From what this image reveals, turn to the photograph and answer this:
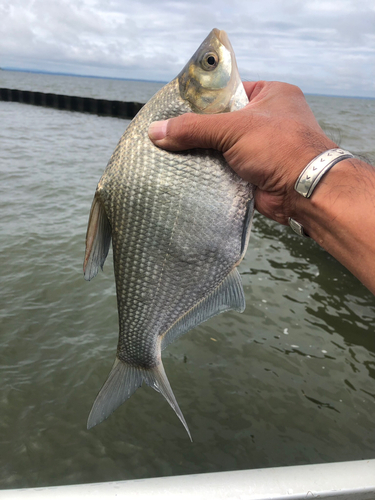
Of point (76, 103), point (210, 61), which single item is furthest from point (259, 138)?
point (76, 103)

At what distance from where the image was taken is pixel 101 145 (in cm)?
1750

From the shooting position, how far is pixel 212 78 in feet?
5.91

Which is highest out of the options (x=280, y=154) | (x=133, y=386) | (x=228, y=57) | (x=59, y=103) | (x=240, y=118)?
(x=228, y=57)

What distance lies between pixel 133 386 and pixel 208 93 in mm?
1587

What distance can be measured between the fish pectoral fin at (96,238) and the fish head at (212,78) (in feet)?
2.23

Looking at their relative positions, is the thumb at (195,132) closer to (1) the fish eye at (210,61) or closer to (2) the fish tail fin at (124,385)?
(1) the fish eye at (210,61)

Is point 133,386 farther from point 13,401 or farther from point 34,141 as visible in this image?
point 34,141

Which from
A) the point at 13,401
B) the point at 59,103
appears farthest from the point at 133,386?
the point at 59,103

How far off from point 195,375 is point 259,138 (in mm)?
3273

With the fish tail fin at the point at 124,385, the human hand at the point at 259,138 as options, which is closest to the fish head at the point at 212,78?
the human hand at the point at 259,138

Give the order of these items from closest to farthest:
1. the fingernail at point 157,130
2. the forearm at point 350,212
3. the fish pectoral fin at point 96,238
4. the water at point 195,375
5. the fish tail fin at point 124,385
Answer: the forearm at point 350,212
the fingernail at point 157,130
the fish pectoral fin at point 96,238
the fish tail fin at point 124,385
the water at point 195,375

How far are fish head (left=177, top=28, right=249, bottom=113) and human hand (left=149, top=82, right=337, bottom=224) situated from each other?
113 mm

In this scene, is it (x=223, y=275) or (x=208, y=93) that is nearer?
(x=208, y=93)

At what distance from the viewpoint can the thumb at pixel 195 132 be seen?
1703 mm
